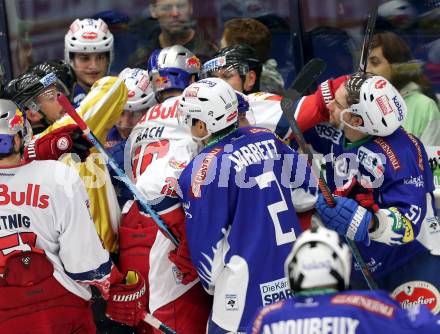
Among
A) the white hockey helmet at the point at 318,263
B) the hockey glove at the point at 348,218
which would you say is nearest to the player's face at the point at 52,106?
the hockey glove at the point at 348,218

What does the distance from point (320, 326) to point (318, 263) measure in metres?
0.20

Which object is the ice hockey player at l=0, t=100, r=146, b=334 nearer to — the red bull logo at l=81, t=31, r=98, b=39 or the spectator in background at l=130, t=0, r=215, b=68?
the red bull logo at l=81, t=31, r=98, b=39

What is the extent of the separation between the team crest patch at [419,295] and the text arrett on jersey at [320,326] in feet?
6.15

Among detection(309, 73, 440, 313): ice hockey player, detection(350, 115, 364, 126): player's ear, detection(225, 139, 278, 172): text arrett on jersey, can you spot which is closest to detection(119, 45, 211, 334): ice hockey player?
detection(225, 139, 278, 172): text arrett on jersey

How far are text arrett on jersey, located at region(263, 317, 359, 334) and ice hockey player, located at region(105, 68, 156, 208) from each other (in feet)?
8.45

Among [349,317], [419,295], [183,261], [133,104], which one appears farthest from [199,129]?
[349,317]

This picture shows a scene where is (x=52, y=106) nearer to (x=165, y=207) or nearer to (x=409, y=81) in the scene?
(x=165, y=207)

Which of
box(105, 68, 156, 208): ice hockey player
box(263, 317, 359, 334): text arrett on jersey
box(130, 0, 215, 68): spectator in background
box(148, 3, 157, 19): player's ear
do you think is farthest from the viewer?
box(148, 3, 157, 19): player's ear

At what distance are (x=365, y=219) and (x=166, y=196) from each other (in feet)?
3.00

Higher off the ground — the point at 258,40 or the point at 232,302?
the point at 258,40

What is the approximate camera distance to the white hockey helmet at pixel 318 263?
12.8ft

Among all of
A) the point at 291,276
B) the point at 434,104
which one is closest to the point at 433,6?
the point at 434,104

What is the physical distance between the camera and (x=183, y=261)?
18.4ft

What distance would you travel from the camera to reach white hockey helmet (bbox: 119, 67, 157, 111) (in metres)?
6.53
